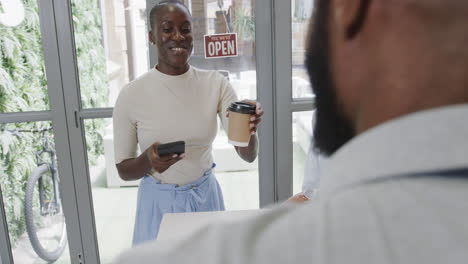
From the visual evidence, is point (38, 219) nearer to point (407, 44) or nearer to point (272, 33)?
point (272, 33)

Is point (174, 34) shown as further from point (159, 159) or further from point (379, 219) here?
point (379, 219)

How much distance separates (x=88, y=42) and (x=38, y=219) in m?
1.15

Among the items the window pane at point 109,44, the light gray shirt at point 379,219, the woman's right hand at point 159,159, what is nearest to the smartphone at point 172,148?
the woman's right hand at point 159,159

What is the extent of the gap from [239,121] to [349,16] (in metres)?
1.30

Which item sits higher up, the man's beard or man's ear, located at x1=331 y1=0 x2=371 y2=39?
man's ear, located at x1=331 y1=0 x2=371 y2=39

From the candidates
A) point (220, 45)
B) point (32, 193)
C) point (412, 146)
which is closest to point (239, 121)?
point (220, 45)

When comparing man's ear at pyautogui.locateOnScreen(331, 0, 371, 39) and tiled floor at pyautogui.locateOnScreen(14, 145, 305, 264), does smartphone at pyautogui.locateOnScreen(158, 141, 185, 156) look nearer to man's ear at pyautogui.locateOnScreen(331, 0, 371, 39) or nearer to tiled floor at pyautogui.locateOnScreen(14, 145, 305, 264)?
tiled floor at pyautogui.locateOnScreen(14, 145, 305, 264)

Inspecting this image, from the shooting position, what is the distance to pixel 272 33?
238 centimetres

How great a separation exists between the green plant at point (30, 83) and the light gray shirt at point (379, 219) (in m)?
2.26

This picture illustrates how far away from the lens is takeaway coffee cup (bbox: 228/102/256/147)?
158 cm

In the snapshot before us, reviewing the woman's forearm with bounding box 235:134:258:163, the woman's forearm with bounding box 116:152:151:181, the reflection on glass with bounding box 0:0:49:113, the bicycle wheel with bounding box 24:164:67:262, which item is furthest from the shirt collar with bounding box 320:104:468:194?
the bicycle wheel with bounding box 24:164:67:262

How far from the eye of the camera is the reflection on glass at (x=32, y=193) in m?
2.44

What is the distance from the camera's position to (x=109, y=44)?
237cm

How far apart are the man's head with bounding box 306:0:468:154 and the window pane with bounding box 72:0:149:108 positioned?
212cm
